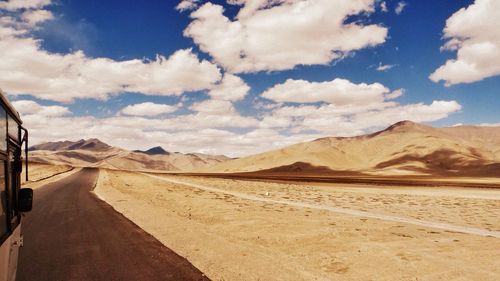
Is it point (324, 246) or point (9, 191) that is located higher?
point (9, 191)

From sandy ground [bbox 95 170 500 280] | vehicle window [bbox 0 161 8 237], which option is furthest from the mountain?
vehicle window [bbox 0 161 8 237]

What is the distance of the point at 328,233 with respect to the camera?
48.0 ft

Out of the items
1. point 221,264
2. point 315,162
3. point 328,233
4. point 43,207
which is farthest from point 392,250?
point 315,162

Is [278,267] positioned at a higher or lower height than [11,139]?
lower

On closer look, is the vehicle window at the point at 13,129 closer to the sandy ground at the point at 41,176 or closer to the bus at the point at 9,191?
the bus at the point at 9,191

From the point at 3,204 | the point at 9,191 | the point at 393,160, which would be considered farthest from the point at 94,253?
the point at 393,160

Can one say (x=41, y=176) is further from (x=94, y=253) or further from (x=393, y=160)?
Result: (x=393, y=160)

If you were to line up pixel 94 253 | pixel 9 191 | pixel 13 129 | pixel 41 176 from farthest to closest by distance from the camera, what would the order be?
pixel 41 176
pixel 94 253
pixel 13 129
pixel 9 191

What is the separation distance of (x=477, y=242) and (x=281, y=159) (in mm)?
172244

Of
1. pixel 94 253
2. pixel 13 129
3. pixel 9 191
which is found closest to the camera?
pixel 9 191

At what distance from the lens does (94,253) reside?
32.9 ft

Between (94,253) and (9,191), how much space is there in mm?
4937

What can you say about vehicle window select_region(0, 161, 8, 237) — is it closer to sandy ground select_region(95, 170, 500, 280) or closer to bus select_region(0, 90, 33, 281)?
bus select_region(0, 90, 33, 281)

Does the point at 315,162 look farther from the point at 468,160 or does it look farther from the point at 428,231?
the point at 428,231
